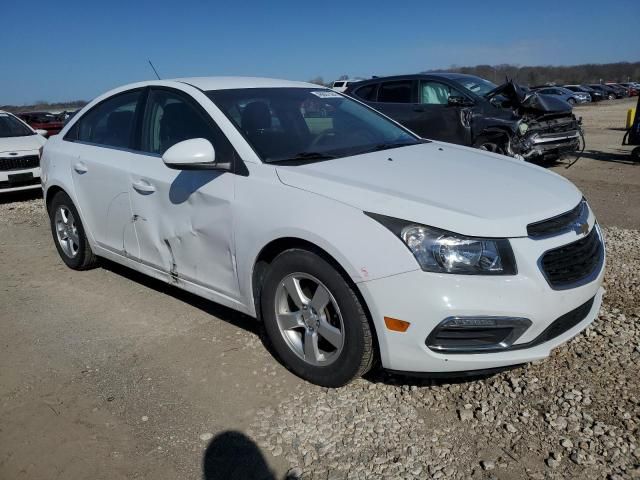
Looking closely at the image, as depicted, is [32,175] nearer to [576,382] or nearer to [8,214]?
[8,214]

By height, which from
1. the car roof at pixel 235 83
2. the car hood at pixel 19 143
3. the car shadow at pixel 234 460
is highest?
the car roof at pixel 235 83

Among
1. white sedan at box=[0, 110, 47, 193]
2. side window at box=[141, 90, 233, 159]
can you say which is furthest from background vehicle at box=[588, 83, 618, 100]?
side window at box=[141, 90, 233, 159]

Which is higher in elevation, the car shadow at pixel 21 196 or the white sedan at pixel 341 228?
the white sedan at pixel 341 228

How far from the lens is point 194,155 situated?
10.3ft

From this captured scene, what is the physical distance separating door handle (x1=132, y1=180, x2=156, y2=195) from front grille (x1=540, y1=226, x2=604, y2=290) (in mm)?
2490

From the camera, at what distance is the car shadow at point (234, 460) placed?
7.89ft

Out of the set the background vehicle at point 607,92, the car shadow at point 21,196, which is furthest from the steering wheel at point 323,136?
the background vehicle at point 607,92

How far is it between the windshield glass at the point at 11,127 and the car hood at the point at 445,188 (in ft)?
27.4

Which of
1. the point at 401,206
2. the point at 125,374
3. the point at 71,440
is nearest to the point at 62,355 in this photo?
the point at 125,374

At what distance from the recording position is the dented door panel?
10.7 ft

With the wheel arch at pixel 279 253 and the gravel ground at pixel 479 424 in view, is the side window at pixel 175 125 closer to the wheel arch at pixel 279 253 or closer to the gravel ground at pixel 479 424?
the wheel arch at pixel 279 253

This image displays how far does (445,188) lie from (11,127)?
9392mm

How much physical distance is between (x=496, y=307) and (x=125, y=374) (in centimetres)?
218

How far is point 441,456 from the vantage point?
96.8 inches
